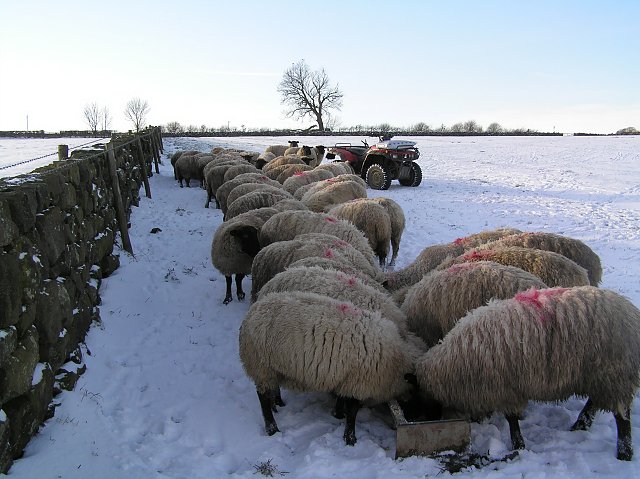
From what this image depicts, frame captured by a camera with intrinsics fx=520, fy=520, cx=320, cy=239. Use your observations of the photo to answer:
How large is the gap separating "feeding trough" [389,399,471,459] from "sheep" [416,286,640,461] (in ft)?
0.79

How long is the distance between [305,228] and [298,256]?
1.42 m

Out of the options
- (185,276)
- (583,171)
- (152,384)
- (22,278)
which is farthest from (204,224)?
(583,171)

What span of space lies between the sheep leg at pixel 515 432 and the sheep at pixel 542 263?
1534mm

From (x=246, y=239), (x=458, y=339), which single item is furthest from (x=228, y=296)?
(x=458, y=339)

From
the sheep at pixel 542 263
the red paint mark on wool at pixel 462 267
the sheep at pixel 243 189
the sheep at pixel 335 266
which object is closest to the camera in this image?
the red paint mark on wool at pixel 462 267

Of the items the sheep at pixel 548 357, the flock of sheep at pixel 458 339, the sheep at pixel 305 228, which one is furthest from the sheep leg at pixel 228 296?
the sheep at pixel 548 357

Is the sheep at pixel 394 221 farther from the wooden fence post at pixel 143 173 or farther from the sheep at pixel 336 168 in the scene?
the wooden fence post at pixel 143 173

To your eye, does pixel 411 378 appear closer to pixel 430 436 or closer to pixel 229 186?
pixel 430 436

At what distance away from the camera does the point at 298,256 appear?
599 cm

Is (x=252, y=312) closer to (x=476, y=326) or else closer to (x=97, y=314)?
(x=476, y=326)

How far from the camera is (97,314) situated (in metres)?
5.96

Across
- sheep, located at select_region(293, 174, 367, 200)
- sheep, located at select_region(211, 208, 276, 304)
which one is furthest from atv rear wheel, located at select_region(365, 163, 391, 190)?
sheep, located at select_region(211, 208, 276, 304)

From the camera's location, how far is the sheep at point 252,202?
30.5 ft

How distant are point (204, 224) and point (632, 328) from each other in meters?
9.47
